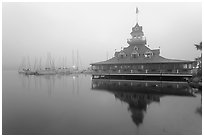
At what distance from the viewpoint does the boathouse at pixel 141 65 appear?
35.5m

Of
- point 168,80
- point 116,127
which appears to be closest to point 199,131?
point 116,127

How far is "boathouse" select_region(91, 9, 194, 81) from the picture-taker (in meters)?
35.5

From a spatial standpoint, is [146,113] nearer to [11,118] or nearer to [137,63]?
[11,118]

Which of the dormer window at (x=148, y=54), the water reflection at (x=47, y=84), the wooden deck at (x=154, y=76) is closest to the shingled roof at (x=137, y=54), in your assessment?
the dormer window at (x=148, y=54)

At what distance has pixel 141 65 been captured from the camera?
39.4m

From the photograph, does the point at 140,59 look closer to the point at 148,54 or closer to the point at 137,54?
the point at 137,54

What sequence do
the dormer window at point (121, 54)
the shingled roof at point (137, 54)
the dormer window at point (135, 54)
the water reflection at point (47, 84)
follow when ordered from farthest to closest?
the dormer window at point (121, 54) < the dormer window at point (135, 54) < the shingled roof at point (137, 54) < the water reflection at point (47, 84)

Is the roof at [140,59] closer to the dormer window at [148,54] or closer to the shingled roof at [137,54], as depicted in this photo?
the shingled roof at [137,54]

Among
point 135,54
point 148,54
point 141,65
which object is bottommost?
point 141,65

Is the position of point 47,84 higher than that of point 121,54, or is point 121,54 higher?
point 121,54

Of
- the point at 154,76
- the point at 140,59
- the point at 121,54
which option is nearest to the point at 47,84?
the point at 121,54

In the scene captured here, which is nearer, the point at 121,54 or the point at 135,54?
the point at 135,54

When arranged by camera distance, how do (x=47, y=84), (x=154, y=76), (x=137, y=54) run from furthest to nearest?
(x=137, y=54)
(x=154, y=76)
(x=47, y=84)

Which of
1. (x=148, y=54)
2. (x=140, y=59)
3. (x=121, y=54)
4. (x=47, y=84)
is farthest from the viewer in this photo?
(x=121, y=54)
